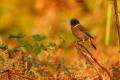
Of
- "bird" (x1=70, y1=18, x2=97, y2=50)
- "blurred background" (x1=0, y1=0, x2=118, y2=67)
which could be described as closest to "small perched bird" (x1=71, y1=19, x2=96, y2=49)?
"bird" (x1=70, y1=18, x2=97, y2=50)

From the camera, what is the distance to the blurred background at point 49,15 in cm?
891

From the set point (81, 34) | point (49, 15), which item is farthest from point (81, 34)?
point (49, 15)

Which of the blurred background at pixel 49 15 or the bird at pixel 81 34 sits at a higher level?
the blurred background at pixel 49 15

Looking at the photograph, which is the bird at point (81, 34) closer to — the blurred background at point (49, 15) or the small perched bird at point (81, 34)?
the small perched bird at point (81, 34)

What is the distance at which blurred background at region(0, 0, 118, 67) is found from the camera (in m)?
8.91

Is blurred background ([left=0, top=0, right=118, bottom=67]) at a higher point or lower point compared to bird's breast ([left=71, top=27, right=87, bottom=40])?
higher

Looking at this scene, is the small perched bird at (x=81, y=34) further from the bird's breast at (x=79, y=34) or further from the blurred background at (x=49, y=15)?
the blurred background at (x=49, y=15)

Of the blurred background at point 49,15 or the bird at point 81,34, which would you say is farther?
the blurred background at point 49,15

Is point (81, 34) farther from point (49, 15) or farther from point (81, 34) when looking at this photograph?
point (49, 15)

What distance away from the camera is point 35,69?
232 inches

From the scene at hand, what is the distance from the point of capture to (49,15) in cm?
928

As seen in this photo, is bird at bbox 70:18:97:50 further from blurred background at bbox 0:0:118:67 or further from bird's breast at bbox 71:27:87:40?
blurred background at bbox 0:0:118:67

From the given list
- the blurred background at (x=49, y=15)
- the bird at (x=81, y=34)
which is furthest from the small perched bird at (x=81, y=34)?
the blurred background at (x=49, y=15)

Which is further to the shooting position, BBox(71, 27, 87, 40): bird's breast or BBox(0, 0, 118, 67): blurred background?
BBox(0, 0, 118, 67): blurred background
